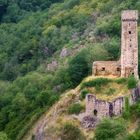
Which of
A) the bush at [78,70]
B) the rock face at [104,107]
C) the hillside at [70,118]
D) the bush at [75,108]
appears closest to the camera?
the hillside at [70,118]

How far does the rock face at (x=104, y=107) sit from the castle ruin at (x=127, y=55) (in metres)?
4.31

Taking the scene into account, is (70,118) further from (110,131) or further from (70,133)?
(110,131)

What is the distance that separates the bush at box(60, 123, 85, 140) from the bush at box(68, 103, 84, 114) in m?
2.21

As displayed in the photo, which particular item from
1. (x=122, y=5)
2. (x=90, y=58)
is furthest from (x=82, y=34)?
(x=90, y=58)

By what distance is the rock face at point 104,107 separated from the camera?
102 m

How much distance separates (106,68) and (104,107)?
7.59 meters

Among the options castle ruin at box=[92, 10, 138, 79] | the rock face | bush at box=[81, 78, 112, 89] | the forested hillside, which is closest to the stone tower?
castle ruin at box=[92, 10, 138, 79]

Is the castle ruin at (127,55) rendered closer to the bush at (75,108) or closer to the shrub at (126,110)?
the shrub at (126,110)

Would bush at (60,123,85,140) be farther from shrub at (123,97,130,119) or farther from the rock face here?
shrub at (123,97,130,119)

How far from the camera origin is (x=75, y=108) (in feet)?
343

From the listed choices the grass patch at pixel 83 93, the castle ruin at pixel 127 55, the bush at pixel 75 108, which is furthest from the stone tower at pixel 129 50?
the bush at pixel 75 108

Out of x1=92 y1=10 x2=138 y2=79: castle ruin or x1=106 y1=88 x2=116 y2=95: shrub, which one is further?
x1=92 y1=10 x2=138 y2=79: castle ruin

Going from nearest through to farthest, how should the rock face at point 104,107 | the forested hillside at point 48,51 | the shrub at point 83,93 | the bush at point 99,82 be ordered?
1. the rock face at point 104,107
2. the shrub at point 83,93
3. the bush at point 99,82
4. the forested hillside at point 48,51

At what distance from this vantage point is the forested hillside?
121 metres
